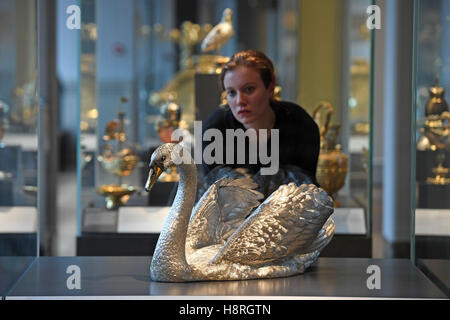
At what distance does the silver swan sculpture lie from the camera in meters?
2.12

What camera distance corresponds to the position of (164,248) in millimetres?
2125

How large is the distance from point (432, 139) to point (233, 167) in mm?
688

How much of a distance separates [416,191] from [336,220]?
2.33 ft

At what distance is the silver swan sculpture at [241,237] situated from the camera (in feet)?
6.97

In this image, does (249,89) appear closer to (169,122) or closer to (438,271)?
(438,271)

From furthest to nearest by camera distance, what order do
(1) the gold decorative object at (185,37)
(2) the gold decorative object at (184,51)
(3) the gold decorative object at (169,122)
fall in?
1. (1) the gold decorative object at (185,37)
2. (2) the gold decorative object at (184,51)
3. (3) the gold decorative object at (169,122)

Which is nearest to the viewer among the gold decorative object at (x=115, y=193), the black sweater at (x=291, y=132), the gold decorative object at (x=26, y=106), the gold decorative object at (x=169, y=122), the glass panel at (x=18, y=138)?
the glass panel at (x=18, y=138)

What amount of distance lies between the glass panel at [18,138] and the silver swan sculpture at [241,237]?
→ 45cm

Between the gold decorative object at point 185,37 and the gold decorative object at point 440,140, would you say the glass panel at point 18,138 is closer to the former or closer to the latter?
the gold decorative object at point 440,140

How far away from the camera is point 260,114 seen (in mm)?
2754

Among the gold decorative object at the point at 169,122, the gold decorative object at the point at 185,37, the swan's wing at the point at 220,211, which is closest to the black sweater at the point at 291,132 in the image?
the swan's wing at the point at 220,211

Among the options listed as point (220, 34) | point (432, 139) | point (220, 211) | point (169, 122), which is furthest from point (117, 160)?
point (432, 139)

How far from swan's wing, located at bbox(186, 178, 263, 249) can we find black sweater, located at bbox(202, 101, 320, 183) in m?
0.25
